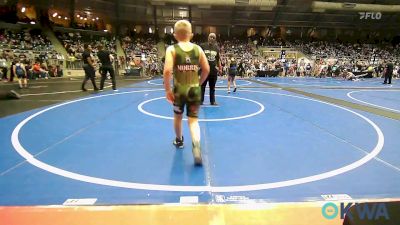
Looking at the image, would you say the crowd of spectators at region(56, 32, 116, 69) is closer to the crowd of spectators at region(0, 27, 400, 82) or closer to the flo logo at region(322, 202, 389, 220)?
the crowd of spectators at region(0, 27, 400, 82)

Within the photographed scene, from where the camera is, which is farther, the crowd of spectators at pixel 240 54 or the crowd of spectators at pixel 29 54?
the crowd of spectators at pixel 240 54

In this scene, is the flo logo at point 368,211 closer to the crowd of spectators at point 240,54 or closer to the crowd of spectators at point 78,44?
the crowd of spectators at point 240,54

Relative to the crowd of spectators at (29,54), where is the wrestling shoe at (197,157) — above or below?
below

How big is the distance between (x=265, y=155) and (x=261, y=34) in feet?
132

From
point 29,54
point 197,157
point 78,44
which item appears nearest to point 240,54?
point 78,44

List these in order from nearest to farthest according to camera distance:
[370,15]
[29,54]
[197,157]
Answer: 1. [197,157]
2. [29,54]
3. [370,15]

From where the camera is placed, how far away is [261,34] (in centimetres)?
4144

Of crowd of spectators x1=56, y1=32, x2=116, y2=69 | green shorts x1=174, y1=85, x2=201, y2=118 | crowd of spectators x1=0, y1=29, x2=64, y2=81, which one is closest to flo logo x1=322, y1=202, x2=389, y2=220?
green shorts x1=174, y1=85, x2=201, y2=118

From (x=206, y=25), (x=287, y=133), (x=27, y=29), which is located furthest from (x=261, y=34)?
(x=287, y=133)

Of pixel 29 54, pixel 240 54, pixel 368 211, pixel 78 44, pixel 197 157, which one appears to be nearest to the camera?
pixel 368 211

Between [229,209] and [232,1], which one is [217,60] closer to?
[229,209]

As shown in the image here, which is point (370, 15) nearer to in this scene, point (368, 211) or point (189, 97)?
point (189, 97)

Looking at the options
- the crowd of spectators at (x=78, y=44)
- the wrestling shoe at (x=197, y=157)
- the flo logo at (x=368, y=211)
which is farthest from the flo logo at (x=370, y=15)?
the flo logo at (x=368, y=211)

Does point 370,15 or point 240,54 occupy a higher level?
point 370,15
